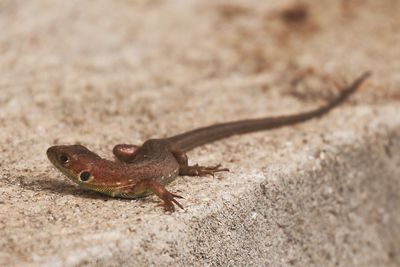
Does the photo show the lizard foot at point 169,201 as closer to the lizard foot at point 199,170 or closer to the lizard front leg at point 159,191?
the lizard front leg at point 159,191

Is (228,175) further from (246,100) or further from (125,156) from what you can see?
(246,100)

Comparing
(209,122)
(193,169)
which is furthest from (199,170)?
(209,122)

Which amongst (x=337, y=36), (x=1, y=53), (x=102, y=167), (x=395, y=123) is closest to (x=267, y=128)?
(x=395, y=123)

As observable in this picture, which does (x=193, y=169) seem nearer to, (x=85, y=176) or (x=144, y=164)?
(x=144, y=164)

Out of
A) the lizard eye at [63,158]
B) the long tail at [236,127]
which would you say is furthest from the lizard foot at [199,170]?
the lizard eye at [63,158]

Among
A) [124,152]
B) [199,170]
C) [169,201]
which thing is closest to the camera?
[169,201]

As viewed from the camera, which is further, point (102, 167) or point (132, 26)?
point (132, 26)

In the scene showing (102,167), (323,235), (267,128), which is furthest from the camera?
(267,128)

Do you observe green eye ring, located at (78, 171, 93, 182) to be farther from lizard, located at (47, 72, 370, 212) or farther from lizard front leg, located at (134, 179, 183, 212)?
lizard front leg, located at (134, 179, 183, 212)
